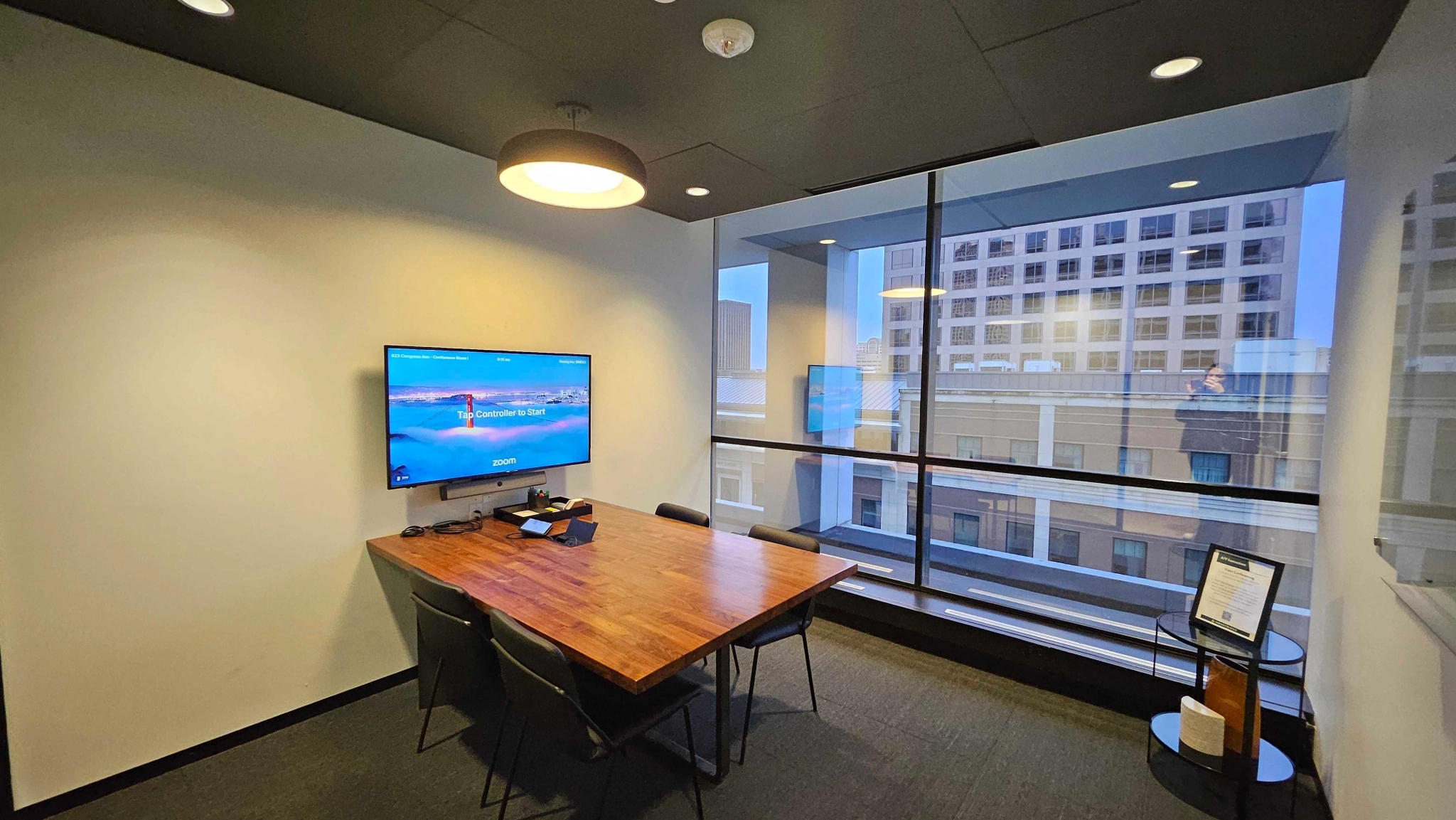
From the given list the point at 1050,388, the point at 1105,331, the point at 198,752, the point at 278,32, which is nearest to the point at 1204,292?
the point at 1105,331

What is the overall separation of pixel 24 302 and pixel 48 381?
27 cm

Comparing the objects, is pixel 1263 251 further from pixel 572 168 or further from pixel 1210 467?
pixel 572 168

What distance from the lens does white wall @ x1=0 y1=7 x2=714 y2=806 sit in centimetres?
188

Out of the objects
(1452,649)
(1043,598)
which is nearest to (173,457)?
(1452,649)

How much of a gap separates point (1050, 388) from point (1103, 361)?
28 centimetres

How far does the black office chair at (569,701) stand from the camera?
5.20ft

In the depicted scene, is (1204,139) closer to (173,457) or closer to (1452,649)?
(1452,649)

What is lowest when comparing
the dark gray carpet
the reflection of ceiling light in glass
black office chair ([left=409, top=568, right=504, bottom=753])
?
the dark gray carpet

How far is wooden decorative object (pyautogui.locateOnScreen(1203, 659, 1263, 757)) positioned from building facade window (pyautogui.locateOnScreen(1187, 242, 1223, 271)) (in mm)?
1806

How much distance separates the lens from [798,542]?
2701mm

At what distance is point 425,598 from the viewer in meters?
2.10

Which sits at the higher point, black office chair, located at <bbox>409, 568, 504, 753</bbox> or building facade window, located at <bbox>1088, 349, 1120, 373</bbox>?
building facade window, located at <bbox>1088, 349, 1120, 373</bbox>

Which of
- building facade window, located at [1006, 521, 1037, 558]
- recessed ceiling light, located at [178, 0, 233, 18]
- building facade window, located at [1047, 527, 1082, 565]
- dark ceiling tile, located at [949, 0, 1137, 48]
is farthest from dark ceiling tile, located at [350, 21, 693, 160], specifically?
building facade window, located at [1047, 527, 1082, 565]

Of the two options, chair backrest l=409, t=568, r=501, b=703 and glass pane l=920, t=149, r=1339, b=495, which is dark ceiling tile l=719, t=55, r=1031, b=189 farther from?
chair backrest l=409, t=568, r=501, b=703
